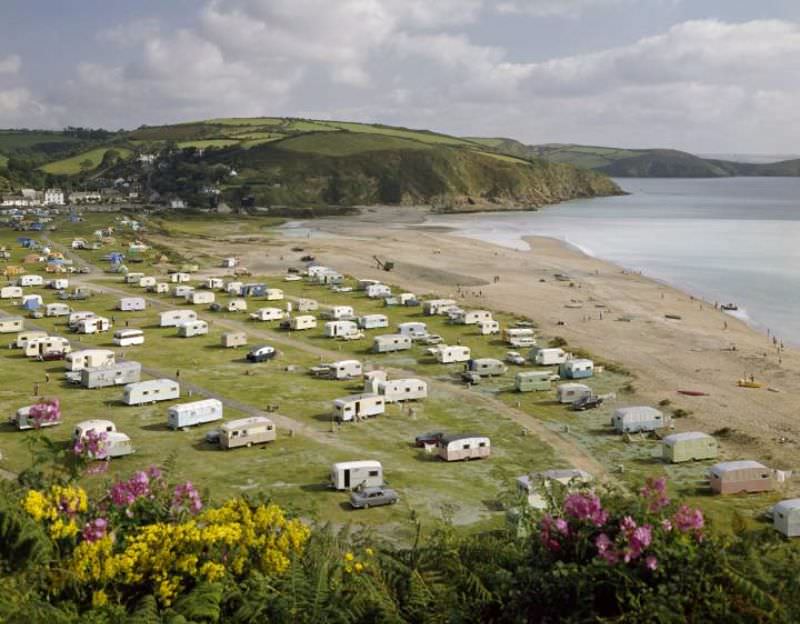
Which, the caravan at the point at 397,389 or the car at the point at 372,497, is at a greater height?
the caravan at the point at 397,389

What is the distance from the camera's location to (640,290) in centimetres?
7106

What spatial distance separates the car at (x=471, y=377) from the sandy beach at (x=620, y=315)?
7.55m

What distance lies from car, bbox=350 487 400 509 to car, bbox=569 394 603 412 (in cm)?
1332

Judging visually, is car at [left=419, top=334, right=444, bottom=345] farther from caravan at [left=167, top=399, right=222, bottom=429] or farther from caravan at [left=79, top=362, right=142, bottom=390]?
caravan at [left=167, top=399, right=222, bottom=429]

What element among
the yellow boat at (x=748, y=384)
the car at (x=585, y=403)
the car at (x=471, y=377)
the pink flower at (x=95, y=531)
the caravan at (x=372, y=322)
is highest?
the pink flower at (x=95, y=531)

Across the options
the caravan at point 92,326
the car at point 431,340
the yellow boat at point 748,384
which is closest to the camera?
the yellow boat at point 748,384

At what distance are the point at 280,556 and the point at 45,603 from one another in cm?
282

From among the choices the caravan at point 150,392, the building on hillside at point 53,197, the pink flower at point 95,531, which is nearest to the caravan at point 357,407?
the caravan at point 150,392

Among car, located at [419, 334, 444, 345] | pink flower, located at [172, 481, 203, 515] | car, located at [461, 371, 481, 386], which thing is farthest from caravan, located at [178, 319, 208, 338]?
pink flower, located at [172, 481, 203, 515]

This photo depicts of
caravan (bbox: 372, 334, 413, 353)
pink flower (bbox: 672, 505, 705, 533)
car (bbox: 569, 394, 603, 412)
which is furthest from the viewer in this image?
caravan (bbox: 372, 334, 413, 353)

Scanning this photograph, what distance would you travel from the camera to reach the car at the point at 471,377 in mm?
38875

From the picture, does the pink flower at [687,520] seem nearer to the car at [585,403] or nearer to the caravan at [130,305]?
the car at [585,403]

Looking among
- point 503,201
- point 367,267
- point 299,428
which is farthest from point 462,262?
point 503,201

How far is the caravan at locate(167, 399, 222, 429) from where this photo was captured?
3128 centimetres
